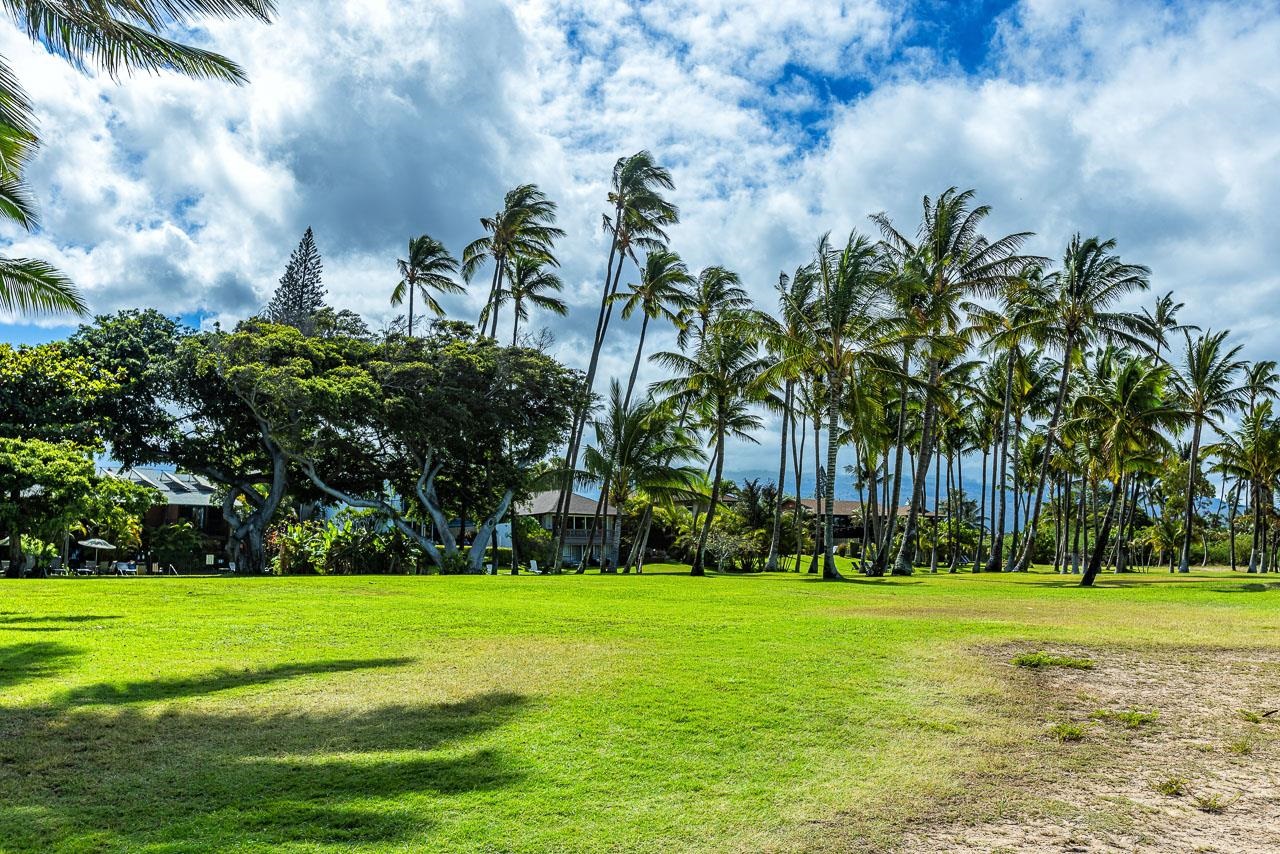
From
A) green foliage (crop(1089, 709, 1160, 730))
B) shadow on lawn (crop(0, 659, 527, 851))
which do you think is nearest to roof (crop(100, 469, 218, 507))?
shadow on lawn (crop(0, 659, 527, 851))

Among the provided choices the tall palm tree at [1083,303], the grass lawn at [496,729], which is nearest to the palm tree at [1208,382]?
the tall palm tree at [1083,303]

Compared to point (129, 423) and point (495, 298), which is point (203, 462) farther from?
point (495, 298)

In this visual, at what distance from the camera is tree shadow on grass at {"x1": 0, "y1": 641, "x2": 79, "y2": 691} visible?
7.71 metres

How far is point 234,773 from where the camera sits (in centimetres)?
521

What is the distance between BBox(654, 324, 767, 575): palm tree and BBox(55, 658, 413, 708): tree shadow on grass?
2548cm

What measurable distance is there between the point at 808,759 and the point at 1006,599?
16.0 m

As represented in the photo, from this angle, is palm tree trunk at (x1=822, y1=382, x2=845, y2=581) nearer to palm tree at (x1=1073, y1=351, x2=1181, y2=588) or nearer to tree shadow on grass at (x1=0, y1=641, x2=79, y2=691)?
palm tree at (x1=1073, y1=351, x2=1181, y2=588)

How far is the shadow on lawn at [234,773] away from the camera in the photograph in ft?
14.2

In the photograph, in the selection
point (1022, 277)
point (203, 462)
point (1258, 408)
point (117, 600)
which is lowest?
point (117, 600)

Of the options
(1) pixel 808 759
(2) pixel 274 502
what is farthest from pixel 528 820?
(2) pixel 274 502

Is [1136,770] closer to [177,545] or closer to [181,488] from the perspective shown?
[177,545]

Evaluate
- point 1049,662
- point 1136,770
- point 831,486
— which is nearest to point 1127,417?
point 831,486

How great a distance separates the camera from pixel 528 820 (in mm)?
4570

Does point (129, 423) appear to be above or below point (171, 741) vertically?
above
